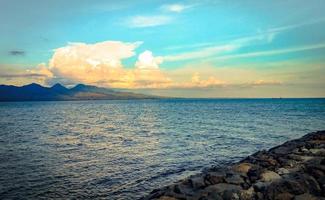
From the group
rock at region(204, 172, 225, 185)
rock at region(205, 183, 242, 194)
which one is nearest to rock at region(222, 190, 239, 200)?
rock at region(205, 183, 242, 194)

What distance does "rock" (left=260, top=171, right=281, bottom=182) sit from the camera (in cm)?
1759

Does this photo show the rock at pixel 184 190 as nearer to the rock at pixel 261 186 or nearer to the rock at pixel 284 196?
the rock at pixel 261 186

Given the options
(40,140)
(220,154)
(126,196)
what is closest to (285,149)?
(220,154)

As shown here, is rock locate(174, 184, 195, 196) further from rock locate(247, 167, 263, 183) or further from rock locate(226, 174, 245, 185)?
rock locate(247, 167, 263, 183)

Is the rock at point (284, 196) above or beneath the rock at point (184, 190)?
above

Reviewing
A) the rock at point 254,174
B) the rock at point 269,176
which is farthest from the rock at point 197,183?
the rock at point 269,176

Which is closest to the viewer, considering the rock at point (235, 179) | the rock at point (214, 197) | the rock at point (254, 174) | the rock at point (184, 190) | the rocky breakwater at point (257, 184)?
the rock at point (214, 197)

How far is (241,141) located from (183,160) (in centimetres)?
1548

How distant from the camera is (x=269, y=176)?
59.4 ft

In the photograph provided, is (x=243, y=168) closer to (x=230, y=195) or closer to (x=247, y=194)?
(x=247, y=194)

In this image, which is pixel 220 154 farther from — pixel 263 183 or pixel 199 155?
pixel 263 183

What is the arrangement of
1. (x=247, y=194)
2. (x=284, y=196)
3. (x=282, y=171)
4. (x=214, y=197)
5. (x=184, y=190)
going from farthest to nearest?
1. (x=282, y=171)
2. (x=184, y=190)
3. (x=247, y=194)
4. (x=214, y=197)
5. (x=284, y=196)

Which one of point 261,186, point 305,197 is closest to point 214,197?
point 261,186

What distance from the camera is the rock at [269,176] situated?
1759 cm
